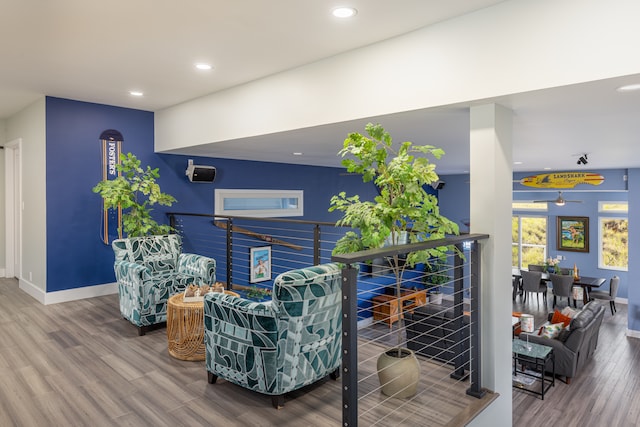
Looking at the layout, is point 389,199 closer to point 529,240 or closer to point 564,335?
point 564,335

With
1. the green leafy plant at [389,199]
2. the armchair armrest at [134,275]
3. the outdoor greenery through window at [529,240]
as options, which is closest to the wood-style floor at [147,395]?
the armchair armrest at [134,275]

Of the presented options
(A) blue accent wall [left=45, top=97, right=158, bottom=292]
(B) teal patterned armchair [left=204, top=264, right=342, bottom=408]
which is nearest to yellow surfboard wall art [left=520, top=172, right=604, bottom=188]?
(B) teal patterned armchair [left=204, top=264, right=342, bottom=408]

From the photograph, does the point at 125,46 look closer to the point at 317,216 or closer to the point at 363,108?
the point at 363,108

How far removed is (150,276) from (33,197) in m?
2.76

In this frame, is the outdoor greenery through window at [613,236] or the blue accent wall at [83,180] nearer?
the blue accent wall at [83,180]

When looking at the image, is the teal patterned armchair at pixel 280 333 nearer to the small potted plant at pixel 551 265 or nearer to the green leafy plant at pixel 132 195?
the green leafy plant at pixel 132 195

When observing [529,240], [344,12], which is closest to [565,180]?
[529,240]

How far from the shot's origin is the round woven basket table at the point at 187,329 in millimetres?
3395

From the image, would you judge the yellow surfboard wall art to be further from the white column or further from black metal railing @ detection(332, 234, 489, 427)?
black metal railing @ detection(332, 234, 489, 427)

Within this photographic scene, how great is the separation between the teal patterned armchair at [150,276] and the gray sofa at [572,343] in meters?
5.02

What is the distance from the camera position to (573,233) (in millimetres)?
10406

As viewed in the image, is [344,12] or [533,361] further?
[533,361]

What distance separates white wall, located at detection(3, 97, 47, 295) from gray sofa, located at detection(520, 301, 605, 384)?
6973 mm

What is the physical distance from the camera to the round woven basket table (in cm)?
339
